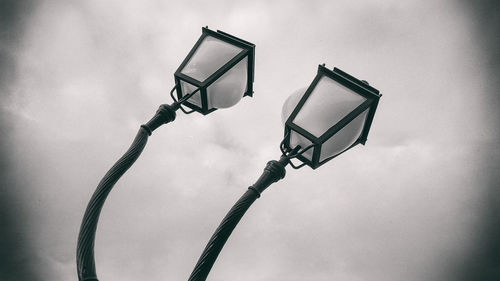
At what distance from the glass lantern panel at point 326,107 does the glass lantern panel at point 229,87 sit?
131cm

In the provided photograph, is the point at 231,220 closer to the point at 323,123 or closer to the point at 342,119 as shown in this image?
the point at 323,123

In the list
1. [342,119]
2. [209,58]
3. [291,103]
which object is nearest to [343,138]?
[342,119]

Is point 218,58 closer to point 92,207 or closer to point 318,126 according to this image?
point 318,126

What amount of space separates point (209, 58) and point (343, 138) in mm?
2220

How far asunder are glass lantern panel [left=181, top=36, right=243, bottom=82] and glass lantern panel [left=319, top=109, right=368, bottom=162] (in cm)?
190

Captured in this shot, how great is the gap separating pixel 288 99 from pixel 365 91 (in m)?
1.21

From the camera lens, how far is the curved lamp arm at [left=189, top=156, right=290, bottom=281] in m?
4.20

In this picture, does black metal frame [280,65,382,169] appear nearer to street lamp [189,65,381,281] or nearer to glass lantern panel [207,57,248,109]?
street lamp [189,65,381,281]

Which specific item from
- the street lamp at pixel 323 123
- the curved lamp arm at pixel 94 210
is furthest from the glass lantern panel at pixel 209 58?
the street lamp at pixel 323 123

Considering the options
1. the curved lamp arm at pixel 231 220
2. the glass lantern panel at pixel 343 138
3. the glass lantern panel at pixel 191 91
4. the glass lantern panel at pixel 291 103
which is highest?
the glass lantern panel at pixel 191 91

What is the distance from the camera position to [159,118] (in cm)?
575

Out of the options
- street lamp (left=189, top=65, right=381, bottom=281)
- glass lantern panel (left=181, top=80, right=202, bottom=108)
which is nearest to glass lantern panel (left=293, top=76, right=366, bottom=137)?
street lamp (left=189, top=65, right=381, bottom=281)

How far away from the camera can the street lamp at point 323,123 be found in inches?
194

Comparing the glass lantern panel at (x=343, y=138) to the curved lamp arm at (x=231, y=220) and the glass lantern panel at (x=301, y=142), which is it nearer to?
the glass lantern panel at (x=301, y=142)
